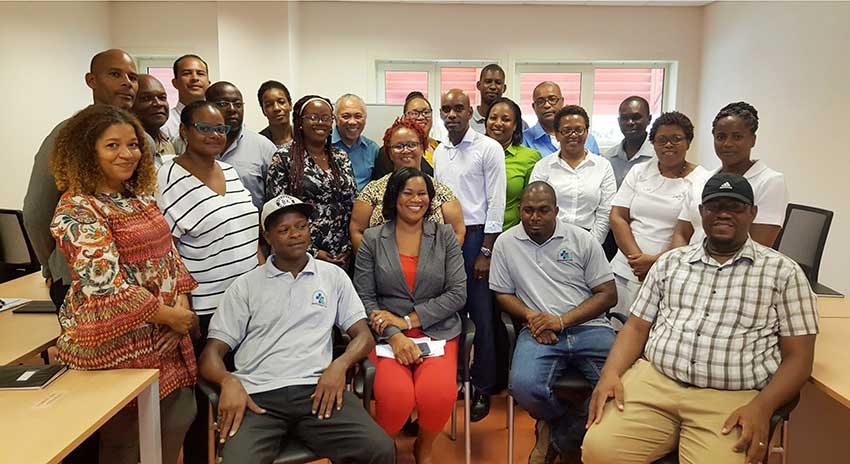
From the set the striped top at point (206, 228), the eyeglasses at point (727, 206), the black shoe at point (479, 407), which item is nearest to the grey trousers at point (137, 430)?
the striped top at point (206, 228)

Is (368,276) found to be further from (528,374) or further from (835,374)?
(835,374)

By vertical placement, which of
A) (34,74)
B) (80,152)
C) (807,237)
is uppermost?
(34,74)

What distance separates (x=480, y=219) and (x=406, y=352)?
0.99 metres

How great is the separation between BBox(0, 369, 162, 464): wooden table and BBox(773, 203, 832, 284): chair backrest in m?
3.23

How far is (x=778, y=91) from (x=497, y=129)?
334cm

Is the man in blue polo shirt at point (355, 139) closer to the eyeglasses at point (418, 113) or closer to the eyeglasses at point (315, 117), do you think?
the eyeglasses at point (418, 113)

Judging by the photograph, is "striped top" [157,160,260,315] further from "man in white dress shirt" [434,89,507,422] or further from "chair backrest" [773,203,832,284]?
"chair backrest" [773,203,832,284]

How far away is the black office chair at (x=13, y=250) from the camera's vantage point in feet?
13.0

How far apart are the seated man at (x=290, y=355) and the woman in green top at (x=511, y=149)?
1.34 metres

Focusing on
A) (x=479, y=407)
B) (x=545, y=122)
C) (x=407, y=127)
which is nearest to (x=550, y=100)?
(x=545, y=122)

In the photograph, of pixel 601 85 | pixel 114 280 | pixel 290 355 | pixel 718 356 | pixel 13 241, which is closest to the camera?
pixel 114 280

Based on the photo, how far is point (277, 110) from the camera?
3395 mm

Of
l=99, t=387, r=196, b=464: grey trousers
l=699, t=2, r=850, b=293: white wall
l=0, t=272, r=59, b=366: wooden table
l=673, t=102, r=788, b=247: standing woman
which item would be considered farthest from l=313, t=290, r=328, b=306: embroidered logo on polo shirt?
l=699, t=2, r=850, b=293: white wall

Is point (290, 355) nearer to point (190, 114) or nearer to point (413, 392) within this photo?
point (413, 392)
